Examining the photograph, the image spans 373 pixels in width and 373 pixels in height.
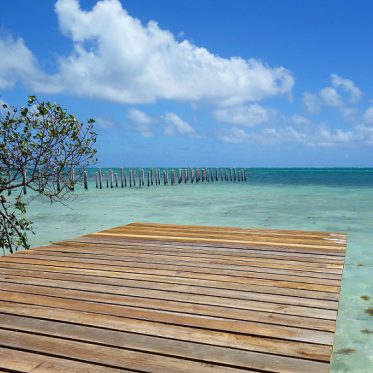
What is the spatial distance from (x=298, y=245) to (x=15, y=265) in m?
2.92

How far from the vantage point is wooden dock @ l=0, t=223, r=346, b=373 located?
1.89m

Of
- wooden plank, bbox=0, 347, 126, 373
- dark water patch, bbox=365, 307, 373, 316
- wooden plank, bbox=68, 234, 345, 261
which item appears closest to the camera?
wooden plank, bbox=0, 347, 126, 373

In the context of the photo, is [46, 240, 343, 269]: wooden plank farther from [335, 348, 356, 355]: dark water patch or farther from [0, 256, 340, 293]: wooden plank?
[335, 348, 356, 355]: dark water patch

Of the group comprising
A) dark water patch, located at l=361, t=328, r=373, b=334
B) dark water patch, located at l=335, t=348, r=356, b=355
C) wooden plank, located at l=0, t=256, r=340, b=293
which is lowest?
dark water patch, located at l=361, t=328, r=373, b=334

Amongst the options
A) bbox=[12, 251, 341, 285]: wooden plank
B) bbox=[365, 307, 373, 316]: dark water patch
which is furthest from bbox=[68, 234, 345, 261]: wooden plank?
bbox=[365, 307, 373, 316]: dark water patch

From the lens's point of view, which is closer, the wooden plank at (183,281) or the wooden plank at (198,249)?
the wooden plank at (183,281)

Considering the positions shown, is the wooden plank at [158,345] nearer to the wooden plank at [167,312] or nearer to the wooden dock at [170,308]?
the wooden dock at [170,308]

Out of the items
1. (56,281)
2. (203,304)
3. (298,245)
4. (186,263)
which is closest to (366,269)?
(298,245)

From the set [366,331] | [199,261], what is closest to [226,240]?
[199,261]

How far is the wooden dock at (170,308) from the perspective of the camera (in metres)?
1.89

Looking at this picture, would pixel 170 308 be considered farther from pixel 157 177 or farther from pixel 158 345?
pixel 157 177

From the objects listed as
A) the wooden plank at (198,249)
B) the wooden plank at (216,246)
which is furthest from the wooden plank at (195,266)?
the wooden plank at (216,246)

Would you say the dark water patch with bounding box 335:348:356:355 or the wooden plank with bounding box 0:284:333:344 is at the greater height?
the wooden plank with bounding box 0:284:333:344

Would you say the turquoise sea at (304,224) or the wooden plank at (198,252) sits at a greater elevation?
the wooden plank at (198,252)
